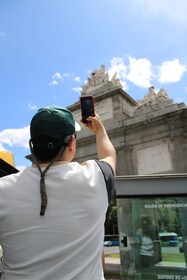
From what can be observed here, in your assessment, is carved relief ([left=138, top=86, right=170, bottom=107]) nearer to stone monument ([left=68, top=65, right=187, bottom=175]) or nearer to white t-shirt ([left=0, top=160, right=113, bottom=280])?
stone monument ([left=68, top=65, right=187, bottom=175])

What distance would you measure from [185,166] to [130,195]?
401 inches

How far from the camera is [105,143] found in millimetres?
1802

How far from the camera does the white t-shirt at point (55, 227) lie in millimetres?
1306

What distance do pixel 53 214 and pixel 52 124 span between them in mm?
447

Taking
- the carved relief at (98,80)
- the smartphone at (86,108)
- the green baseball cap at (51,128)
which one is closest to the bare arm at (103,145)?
the smartphone at (86,108)

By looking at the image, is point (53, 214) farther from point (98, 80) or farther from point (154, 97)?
point (98, 80)

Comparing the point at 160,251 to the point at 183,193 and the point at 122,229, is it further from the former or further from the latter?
the point at 183,193

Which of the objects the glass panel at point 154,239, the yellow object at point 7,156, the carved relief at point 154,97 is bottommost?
the glass panel at point 154,239

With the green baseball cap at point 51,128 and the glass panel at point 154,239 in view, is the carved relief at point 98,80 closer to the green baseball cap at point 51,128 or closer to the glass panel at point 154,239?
the glass panel at point 154,239

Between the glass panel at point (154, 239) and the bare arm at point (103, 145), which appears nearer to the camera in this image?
the bare arm at point (103, 145)

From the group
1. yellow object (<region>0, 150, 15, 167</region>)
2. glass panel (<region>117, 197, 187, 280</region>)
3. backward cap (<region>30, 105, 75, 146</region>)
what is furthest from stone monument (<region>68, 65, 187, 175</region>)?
backward cap (<region>30, 105, 75, 146</region>)

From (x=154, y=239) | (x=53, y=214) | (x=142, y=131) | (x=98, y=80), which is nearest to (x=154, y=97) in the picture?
(x=142, y=131)

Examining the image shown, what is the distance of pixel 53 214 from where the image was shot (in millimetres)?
1362

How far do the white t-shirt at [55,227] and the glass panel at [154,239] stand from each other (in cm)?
478
